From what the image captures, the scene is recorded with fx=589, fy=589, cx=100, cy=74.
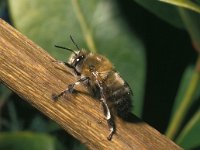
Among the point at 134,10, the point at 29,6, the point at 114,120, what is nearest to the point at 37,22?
the point at 29,6

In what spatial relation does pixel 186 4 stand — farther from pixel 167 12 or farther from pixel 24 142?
pixel 24 142

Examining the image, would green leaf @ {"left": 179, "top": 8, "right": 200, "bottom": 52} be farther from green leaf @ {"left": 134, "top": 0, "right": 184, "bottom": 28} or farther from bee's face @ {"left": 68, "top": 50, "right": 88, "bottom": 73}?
bee's face @ {"left": 68, "top": 50, "right": 88, "bottom": 73}

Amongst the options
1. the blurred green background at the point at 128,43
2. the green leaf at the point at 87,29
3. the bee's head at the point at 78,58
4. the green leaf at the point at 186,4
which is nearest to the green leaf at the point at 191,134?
the blurred green background at the point at 128,43

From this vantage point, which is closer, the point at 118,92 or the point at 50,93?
the point at 50,93

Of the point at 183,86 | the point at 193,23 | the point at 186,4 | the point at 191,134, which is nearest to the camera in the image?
the point at 186,4

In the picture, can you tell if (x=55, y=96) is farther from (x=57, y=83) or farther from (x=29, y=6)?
(x=29, y=6)

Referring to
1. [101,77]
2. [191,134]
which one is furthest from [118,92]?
[191,134]

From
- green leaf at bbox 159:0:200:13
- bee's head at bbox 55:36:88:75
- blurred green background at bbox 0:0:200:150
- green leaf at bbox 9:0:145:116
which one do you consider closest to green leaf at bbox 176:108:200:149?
blurred green background at bbox 0:0:200:150
